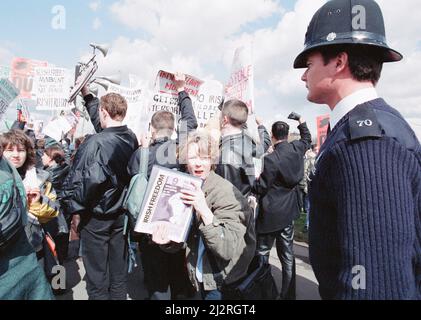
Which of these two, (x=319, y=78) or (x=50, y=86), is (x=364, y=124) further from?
(x=50, y=86)

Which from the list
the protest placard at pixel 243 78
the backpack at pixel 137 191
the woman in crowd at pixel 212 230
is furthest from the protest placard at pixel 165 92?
the woman in crowd at pixel 212 230

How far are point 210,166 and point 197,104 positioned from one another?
7.00ft

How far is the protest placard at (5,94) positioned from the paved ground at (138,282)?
247 centimetres

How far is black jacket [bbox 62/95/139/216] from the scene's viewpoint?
295 centimetres

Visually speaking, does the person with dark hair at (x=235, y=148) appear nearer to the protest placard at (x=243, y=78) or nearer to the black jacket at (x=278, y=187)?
the black jacket at (x=278, y=187)

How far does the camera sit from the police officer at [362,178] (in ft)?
2.93

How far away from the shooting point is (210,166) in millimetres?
2352

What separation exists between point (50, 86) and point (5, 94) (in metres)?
4.59

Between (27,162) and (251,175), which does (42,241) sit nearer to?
(27,162)

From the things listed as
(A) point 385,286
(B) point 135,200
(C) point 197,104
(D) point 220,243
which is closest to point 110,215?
(B) point 135,200

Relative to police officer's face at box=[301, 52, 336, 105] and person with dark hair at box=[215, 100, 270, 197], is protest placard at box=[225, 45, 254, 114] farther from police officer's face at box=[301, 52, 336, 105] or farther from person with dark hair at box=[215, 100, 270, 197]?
police officer's face at box=[301, 52, 336, 105]

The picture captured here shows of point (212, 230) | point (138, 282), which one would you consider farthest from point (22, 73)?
point (212, 230)

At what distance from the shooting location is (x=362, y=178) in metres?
0.91

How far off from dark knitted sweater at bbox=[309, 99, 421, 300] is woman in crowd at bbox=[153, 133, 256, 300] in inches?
39.6
